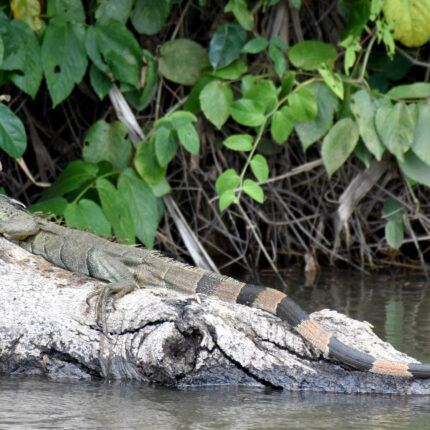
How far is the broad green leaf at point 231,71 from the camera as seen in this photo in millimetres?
6105

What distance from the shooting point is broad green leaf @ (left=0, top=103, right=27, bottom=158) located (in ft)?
17.2

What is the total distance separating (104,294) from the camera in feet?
11.9

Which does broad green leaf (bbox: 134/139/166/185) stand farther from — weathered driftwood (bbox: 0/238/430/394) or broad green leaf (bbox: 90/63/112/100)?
weathered driftwood (bbox: 0/238/430/394)

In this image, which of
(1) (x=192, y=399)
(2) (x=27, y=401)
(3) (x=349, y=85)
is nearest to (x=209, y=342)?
(1) (x=192, y=399)

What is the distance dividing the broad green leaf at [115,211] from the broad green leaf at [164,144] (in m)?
0.45

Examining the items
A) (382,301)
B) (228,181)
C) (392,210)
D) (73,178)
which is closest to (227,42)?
(228,181)

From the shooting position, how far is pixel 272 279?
21.4ft

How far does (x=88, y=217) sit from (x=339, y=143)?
6.40 feet

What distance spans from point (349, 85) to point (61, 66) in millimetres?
2197

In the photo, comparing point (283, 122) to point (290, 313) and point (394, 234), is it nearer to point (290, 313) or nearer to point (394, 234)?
point (394, 234)

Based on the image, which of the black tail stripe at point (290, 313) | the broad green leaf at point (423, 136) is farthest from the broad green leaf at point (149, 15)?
the black tail stripe at point (290, 313)

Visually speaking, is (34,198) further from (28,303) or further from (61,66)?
(28,303)

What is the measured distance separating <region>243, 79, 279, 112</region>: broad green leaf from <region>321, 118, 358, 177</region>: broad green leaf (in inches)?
19.1

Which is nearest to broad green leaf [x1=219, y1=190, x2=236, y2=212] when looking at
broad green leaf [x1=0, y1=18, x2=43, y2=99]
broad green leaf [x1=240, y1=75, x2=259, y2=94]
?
broad green leaf [x1=240, y1=75, x2=259, y2=94]
